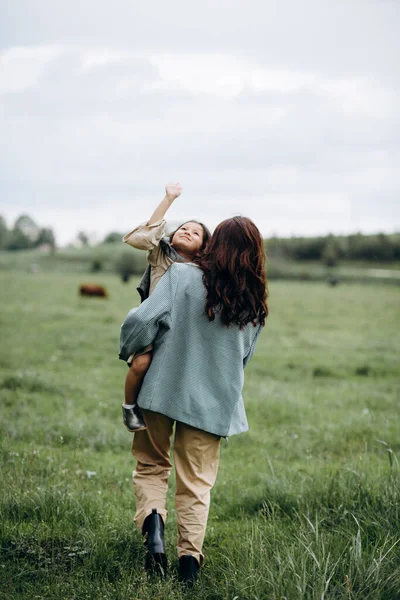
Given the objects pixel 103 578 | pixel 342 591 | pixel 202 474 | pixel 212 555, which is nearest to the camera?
pixel 342 591

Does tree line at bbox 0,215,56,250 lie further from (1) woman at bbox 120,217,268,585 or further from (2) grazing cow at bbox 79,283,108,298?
(1) woman at bbox 120,217,268,585

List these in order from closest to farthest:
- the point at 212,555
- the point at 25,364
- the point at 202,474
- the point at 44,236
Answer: the point at 202,474 < the point at 212,555 < the point at 25,364 < the point at 44,236

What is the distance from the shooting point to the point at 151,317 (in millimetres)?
3346

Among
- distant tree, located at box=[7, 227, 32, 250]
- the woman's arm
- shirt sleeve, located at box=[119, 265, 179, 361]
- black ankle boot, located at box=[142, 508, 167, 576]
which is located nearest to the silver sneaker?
shirt sleeve, located at box=[119, 265, 179, 361]

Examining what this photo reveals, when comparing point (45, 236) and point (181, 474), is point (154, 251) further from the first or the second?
point (45, 236)

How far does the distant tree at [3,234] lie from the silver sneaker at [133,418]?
118271 mm

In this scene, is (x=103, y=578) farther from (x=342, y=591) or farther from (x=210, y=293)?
(x=210, y=293)

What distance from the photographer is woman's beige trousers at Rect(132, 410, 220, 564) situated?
3480 millimetres

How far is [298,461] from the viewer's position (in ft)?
20.2

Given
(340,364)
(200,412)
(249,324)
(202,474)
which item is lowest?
(340,364)

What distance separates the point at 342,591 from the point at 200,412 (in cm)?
115

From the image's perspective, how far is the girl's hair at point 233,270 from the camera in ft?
11.1

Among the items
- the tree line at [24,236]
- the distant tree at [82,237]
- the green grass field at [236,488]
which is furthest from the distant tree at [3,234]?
the green grass field at [236,488]

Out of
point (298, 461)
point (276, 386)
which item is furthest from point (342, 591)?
point (276, 386)
